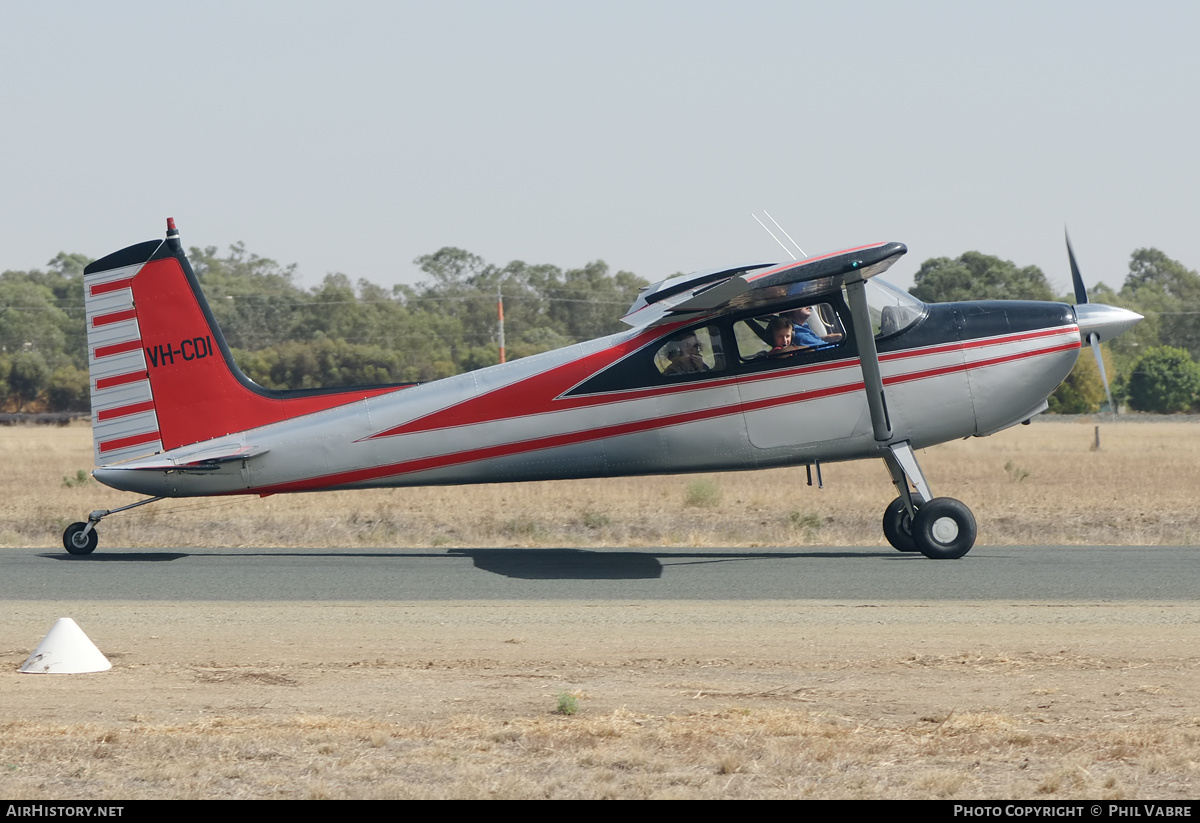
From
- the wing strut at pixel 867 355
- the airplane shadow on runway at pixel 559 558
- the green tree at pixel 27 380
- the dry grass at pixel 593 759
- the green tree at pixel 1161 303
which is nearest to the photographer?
the dry grass at pixel 593 759

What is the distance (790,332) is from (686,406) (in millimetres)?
1317

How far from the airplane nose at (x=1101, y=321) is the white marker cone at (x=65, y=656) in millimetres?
10129

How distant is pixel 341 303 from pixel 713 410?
8233cm

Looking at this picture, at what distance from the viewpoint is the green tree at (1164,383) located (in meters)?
75.3

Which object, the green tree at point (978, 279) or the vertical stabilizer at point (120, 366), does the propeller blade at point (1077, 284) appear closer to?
the vertical stabilizer at point (120, 366)

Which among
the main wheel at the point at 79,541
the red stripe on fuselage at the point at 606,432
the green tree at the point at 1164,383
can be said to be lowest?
the green tree at the point at 1164,383

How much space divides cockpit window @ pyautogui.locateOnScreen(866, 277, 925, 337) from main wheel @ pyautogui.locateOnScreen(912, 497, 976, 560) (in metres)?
1.85

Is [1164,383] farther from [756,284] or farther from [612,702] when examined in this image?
[612,702]

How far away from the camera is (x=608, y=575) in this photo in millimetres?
12930

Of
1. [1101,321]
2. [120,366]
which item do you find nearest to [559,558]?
[120,366]

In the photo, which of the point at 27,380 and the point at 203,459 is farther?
the point at 27,380

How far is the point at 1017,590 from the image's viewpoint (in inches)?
455

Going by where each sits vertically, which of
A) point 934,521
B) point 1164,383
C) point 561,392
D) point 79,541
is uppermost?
point 561,392

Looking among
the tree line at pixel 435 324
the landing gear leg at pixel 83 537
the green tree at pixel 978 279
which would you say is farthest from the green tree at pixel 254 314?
the landing gear leg at pixel 83 537
